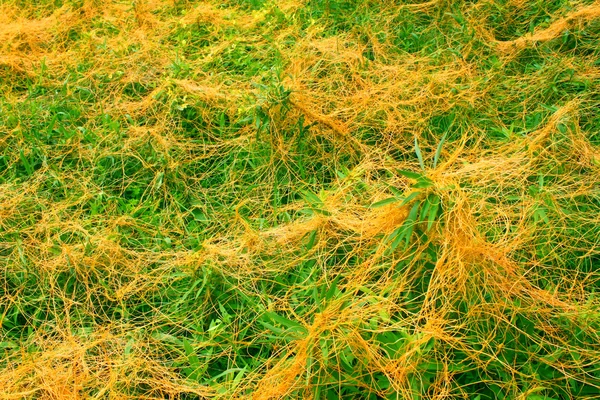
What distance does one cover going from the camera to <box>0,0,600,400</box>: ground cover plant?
6.36 ft

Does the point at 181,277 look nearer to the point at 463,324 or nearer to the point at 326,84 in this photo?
the point at 463,324

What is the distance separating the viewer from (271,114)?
297 cm

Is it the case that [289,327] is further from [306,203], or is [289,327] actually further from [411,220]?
[306,203]

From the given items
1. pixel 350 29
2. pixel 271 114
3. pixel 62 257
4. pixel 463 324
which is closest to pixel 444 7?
pixel 350 29

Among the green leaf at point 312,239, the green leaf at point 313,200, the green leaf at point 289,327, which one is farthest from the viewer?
the green leaf at point 313,200

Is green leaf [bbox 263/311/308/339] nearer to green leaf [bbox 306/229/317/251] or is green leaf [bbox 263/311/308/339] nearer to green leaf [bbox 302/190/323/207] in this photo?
green leaf [bbox 306/229/317/251]

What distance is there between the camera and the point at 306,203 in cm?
261

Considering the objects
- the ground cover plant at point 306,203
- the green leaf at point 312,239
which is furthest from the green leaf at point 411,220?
the green leaf at point 312,239

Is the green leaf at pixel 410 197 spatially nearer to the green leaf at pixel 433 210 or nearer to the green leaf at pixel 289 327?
the green leaf at pixel 433 210

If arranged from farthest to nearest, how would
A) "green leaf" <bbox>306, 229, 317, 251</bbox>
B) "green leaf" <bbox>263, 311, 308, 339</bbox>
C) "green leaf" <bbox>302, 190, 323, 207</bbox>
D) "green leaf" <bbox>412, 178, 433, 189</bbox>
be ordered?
Answer: 1. "green leaf" <bbox>302, 190, 323, 207</bbox>
2. "green leaf" <bbox>306, 229, 317, 251</bbox>
3. "green leaf" <bbox>412, 178, 433, 189</bbox>
4. "green leaf" <bbox>263, 311, 308, 339</bbox>

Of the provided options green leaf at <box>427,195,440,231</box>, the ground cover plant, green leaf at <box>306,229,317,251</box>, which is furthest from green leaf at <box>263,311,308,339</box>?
green leaf at <box>427,195,440,231</box>

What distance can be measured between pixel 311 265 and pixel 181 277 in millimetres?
538

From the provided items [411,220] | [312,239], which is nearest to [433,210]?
[411,220]

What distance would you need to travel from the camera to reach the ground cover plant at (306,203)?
194 cm
